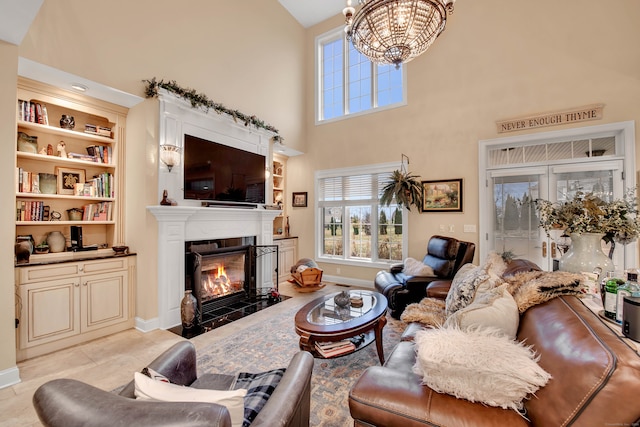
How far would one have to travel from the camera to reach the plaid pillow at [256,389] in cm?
109

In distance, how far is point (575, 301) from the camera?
1.33m

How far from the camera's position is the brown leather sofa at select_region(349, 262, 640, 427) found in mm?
811

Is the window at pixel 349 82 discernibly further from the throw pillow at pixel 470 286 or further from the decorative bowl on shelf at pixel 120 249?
the decorative bowl on shelf at pixel 120 249

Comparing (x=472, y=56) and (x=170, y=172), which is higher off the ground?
(x=472, y=56)

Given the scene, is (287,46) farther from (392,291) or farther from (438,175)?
(392,291)

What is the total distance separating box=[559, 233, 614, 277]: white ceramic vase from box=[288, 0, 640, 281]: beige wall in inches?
107

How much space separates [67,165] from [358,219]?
4589 mm

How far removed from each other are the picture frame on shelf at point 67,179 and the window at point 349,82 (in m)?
4.34

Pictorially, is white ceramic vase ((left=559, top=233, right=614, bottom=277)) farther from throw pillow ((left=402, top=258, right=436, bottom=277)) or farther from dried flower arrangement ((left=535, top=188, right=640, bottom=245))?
throw pillow ((left=402, top=258, right=436, bottom=277))

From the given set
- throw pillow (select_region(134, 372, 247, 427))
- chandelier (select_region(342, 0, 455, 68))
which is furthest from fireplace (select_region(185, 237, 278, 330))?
chandelier (select_region(342, 0, 455, 68))

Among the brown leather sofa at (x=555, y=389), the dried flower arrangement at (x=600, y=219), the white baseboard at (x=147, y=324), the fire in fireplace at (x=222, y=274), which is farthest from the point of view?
the fire in fireplace at (x=222, y=274)

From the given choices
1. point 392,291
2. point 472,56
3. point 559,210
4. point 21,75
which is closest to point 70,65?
point 21,75

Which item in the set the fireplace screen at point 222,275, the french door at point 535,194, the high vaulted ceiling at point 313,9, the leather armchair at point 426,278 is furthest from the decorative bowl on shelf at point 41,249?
the french door at point 535,194

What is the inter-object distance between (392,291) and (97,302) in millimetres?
3515
